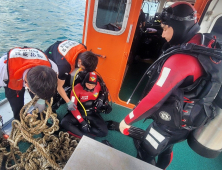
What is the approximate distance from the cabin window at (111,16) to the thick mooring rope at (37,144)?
1536mm

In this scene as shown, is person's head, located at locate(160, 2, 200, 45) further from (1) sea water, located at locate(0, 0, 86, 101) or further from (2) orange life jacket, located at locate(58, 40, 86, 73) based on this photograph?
(1) sea water, located at locate(0, 0, 86, 101)

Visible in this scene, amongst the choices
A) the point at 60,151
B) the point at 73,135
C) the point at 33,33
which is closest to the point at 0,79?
the point at 60,151

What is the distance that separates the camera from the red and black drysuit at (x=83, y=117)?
6.53 feet

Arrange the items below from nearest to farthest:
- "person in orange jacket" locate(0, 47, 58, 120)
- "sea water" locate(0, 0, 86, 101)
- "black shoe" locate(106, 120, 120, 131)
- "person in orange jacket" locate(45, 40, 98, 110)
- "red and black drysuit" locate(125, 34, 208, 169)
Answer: "red and black drysuit" locate(125, 34, 208, 169) < "person in orange jacket" locate(0, 47, 58, 120) < "person in orange jacket" locate(45, 40, 98, 110) < "black shoe" locate(106, 120, 120, 131) < "sea water" locate(0, 0, 86, 101)

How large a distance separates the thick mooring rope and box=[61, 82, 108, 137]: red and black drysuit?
0.79ft

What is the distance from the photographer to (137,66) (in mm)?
4648

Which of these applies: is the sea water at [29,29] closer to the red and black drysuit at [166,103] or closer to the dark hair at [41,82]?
the dark hair at [41,82]

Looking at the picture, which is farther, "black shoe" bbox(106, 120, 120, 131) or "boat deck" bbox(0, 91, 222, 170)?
"black shoe" bbox(106, 120, 120, 131)

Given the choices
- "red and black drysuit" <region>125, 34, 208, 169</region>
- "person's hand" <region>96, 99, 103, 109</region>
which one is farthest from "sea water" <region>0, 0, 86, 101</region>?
"red and black drysuit" <region>125, 34, 208, 169</region>

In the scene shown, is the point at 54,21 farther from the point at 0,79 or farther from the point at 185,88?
the point at 185,88

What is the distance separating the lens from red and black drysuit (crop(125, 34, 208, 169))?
0.89 m

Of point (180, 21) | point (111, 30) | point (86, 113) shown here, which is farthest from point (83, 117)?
point (180, 21)

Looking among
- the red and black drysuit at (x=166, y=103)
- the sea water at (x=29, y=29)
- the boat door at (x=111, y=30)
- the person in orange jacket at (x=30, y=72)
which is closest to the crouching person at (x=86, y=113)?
the boat door at (x=111, y=30)

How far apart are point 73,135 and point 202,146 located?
1541 millimetres
